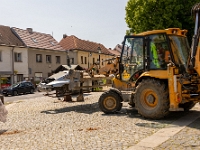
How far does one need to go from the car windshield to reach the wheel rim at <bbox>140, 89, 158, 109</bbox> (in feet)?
4.64

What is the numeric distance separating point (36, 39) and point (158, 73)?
37251 millimetres

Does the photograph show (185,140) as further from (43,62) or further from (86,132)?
(43,62)

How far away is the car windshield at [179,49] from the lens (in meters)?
10.3

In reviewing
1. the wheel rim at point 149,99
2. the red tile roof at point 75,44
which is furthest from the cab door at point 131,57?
the red tile roof at point 75,44

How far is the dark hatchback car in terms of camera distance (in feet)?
98.3

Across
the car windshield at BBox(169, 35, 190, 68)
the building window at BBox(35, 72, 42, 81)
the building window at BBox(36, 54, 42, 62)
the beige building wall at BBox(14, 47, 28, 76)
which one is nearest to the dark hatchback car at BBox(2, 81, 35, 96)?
the beige building wall at BBox(14, 47, 28, 76)

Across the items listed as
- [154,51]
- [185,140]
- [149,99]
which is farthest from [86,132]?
[154,51]

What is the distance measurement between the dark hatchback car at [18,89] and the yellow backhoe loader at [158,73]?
20286mm

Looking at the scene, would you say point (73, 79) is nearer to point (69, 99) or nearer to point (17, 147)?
point (69, 99)

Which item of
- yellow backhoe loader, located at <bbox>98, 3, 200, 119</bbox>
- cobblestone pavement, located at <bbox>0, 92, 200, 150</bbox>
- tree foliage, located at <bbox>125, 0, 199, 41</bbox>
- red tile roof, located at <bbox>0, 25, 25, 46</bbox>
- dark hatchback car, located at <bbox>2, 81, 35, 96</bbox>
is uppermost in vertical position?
red tile roof, located at <bbox>0, 25, 25, 46</bbox>

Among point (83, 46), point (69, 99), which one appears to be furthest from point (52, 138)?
point (83, 46)

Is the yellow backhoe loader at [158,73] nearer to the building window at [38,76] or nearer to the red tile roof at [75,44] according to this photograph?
the building window at [38,76]

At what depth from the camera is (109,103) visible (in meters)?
11.9

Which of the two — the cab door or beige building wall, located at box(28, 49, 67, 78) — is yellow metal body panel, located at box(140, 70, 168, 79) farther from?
beige building wall, located at box(28, 49, 67, 78)
